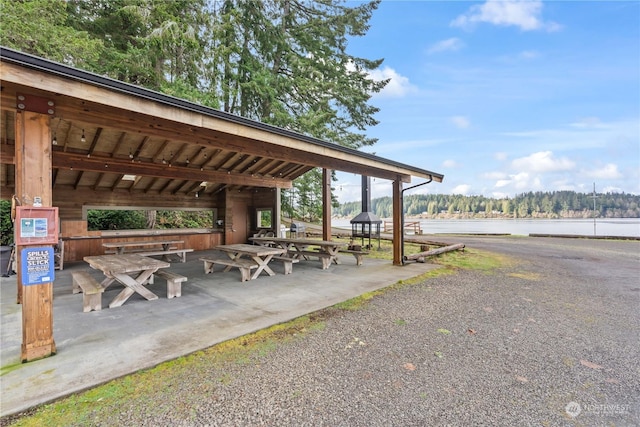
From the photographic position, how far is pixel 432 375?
82.2 inches

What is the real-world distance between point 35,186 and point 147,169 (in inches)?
212

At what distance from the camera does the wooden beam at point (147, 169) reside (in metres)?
6.02

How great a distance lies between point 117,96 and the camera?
2.41 m

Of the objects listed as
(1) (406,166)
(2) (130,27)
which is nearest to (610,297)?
(1) (406,166)

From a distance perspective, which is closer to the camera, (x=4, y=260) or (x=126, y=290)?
(x=126, y=290)

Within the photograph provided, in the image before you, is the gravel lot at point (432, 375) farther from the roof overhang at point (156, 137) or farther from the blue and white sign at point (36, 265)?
the roof overhang at point (156, 137)

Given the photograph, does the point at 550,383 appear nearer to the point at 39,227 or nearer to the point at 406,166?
the point at 39,227

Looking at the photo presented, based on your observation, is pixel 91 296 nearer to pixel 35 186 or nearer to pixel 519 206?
pixel 35 186

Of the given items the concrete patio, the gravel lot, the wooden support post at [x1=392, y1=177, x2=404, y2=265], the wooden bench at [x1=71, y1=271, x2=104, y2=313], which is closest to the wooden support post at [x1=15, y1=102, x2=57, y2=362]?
the concrete patio

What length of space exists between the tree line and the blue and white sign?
5048cm

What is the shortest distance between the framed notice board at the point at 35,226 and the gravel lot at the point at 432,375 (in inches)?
60.3

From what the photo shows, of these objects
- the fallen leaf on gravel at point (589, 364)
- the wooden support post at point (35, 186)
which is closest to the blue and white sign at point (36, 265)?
the wooden support post at point (35, 186)

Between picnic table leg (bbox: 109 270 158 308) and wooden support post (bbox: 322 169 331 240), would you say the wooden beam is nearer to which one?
wooden support post (bbox: 322 169 331 240)

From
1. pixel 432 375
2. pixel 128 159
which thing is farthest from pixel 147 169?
pixel 432 375
